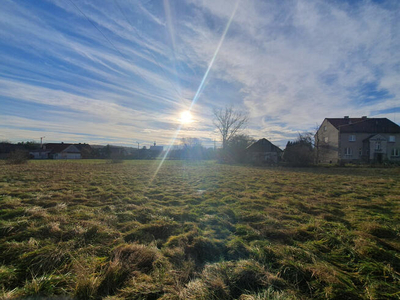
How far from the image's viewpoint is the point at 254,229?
10.2ft

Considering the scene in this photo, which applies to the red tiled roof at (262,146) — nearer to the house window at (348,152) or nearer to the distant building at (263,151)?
the distant building at (263,151)

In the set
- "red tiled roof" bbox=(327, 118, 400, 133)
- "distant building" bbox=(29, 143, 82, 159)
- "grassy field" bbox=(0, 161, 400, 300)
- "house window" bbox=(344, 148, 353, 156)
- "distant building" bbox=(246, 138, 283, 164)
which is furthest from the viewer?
"distant building" bbox=(29, 143, 82, 159)

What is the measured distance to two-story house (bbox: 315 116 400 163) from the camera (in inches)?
1059

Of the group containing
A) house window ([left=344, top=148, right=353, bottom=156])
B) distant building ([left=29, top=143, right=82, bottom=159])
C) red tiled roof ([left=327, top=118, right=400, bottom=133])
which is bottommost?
distant building ([left=29, top=143, right=82, bottom=159])

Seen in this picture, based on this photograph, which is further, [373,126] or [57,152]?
[57,152]

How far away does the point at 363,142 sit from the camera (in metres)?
28.0

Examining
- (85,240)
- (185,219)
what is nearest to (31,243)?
(85,240)

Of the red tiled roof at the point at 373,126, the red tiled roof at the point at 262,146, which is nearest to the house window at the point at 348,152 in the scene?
the red tiled roof at the point at 373,126

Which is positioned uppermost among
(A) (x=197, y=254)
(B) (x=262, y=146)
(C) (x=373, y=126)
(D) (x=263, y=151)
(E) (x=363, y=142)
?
(C) (x=373, y=126)

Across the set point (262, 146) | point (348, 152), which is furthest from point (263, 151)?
point (348, 152)

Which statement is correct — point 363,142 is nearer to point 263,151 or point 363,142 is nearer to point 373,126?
point 373,126

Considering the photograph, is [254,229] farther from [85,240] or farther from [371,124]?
[371,124]

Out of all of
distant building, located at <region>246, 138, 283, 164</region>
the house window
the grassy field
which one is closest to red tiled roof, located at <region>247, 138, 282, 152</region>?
Answer: distant building, located at <region>246, 138, 283, 164</region>

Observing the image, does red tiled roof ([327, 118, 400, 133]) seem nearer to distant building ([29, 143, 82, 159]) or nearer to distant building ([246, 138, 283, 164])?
distant building ([246, 138, 283, 164])
